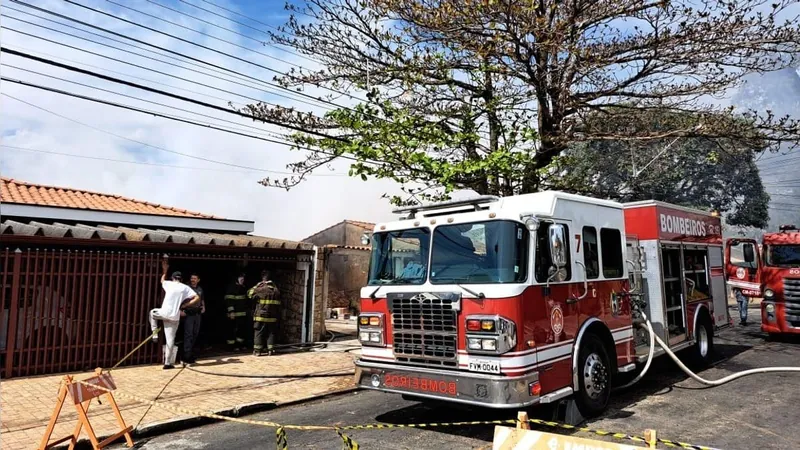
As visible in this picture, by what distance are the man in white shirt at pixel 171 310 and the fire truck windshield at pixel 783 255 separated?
13.2 meters

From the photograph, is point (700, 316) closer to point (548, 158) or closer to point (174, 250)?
point (548, 158)

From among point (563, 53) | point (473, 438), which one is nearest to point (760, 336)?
point (563, 53)

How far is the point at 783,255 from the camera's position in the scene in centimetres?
1209

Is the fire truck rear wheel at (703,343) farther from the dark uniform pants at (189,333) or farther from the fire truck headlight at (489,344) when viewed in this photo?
the dark uniform pants at (189,333)

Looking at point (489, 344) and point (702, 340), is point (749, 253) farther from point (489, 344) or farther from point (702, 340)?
point (489, 344)

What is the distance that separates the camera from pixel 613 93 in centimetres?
1109

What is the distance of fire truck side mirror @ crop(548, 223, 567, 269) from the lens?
566cm

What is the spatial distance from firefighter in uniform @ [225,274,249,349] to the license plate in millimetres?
7749

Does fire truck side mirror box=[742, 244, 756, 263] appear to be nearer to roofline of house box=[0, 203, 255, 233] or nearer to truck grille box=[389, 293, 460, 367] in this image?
truck grille box=[389, 293, 460, 367]

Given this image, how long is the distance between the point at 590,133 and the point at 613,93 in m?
1.13

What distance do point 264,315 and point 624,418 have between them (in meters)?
7.55

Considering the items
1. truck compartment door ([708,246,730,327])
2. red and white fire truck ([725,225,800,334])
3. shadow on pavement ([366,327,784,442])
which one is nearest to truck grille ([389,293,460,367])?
shadow on pavement ([366,327,784,442])

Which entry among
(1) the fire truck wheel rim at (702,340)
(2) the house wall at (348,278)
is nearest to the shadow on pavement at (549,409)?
(1) the fire truck wheel rim at (702,340)

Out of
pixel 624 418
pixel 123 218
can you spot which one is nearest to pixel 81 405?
pixel 624 418
